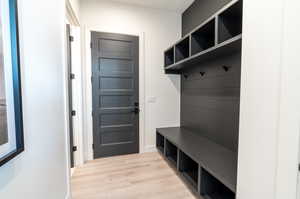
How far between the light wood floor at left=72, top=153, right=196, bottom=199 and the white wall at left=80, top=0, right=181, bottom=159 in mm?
605

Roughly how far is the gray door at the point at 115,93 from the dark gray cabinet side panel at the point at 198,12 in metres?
1.10

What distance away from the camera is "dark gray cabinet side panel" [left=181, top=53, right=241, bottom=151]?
6.35ft

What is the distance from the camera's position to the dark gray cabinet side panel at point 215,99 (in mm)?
1937

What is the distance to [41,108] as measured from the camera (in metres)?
1.12

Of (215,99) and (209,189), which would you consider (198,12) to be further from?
(209,189)

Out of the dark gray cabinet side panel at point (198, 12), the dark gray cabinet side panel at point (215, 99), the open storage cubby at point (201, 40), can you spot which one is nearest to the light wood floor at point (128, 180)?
the dark gray cabinet side panel at point (215, 99)

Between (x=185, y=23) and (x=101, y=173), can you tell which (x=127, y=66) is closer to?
(x=185, y=23)

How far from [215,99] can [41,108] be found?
2.17m

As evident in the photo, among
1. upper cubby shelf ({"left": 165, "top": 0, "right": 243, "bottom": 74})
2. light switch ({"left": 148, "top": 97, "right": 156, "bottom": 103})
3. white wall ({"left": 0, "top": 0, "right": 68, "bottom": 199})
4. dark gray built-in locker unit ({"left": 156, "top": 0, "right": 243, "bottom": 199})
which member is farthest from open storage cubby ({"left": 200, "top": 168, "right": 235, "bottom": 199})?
light switch ({"left": 148, "top": 97, "right": 156, "bottom": 103})

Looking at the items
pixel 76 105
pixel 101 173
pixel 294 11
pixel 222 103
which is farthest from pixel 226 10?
pixel 101 173

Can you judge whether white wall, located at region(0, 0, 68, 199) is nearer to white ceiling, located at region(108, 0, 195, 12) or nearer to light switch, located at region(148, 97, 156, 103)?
white ceiling, located at region(108, 0, 195, 12)

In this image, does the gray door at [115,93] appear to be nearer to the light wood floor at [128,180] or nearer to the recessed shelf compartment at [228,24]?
the light wood floor at [128,180]

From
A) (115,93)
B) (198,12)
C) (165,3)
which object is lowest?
(115,93)

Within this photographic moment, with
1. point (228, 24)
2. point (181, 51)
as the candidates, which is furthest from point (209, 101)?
point (228, 24)
